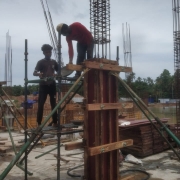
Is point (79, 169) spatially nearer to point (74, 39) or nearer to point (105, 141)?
point (105, 141)

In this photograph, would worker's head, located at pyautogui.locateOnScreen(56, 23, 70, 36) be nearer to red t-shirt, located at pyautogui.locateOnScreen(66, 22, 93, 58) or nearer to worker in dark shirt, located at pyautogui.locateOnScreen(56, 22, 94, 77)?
worker in dark shirt, located at pyautogui.locateOnScreen(56, 22, 94, 77)

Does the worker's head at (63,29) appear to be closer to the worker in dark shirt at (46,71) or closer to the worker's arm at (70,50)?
the worker's arm at (70,50)

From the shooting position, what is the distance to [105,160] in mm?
5324

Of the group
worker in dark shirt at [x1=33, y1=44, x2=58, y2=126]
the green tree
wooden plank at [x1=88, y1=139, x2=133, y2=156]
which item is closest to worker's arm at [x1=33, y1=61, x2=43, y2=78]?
worker in dark shirt at [x1=33, y1=44, x2=58, y2=126]

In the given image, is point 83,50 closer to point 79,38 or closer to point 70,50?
point 79,38

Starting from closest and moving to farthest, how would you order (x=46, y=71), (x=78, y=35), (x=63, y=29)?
(x=63, y=29) → (x=78, y=35) → (x=46, y=71)

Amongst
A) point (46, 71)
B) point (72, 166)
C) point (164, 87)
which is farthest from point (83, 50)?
point (164, 87)

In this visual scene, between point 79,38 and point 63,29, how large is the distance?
0.61 metres

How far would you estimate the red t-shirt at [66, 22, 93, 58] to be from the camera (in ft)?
18.5

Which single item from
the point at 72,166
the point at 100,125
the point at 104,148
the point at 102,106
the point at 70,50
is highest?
the point at 70,50

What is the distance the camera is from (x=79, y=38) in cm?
586

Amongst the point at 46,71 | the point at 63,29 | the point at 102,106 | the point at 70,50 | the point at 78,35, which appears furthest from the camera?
the point at 46,71

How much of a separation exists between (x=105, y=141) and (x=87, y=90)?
3.52 ft

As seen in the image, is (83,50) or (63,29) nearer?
(63,29)
